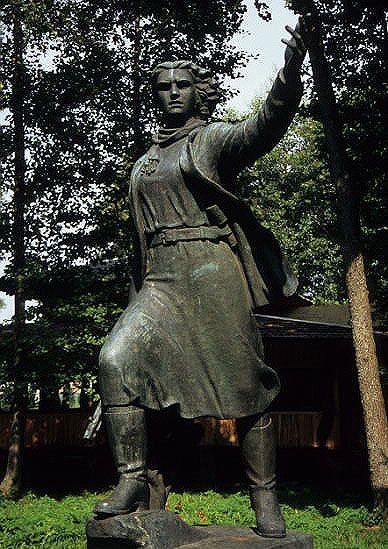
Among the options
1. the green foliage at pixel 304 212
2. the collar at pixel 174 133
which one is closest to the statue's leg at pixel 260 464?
the collar at pixel 174 133

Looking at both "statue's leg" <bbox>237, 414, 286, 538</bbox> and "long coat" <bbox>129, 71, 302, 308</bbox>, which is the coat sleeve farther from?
"statue's leg" <bbox>237, 414, 286, 538</bbox>

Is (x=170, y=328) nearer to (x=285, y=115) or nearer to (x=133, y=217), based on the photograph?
(x=133, y=217)

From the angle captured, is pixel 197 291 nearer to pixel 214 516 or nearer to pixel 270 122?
pixel 270 122

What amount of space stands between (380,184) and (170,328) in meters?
10.1

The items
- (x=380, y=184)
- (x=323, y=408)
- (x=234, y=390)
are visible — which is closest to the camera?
(x=234, y=390)

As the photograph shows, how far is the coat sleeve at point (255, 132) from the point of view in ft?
11.5

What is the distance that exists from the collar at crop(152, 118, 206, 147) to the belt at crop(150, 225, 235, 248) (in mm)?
580

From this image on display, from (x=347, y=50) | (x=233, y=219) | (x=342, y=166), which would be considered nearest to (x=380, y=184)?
(x=342, y=166)

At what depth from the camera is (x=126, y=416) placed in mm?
3465

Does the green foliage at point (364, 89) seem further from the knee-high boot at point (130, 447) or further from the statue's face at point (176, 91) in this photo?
the knee-high boot at point (130, 447)

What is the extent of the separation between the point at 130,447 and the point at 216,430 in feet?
42.1

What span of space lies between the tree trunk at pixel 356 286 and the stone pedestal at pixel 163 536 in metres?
8.12

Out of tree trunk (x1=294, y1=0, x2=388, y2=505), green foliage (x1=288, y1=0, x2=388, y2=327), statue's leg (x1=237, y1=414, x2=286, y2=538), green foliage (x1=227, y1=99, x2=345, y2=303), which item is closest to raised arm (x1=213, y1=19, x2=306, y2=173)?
statue's leg (x1=237, y1=414, x2=286, y2=538)

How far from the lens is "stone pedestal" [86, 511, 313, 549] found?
10.5ft
